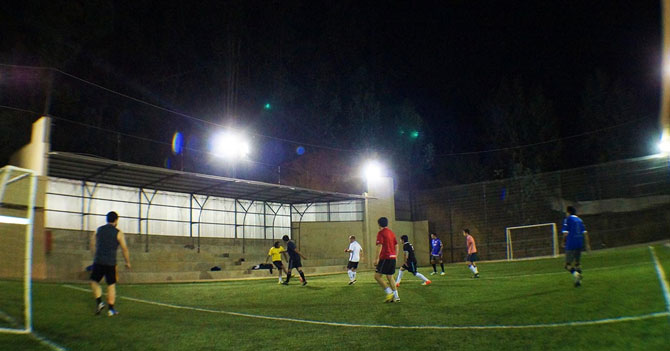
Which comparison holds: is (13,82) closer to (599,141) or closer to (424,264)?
(424,264)

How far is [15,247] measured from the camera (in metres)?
14.7

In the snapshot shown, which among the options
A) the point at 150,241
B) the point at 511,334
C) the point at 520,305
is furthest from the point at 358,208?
the point at 511,334

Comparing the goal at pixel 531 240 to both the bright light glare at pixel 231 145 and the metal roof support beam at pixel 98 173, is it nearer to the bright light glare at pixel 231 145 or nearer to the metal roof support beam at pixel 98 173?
the bright light glare at pixel 231 145

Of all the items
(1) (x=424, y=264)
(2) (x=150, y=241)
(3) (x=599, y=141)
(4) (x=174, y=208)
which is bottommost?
(1) (x=424, y=264)

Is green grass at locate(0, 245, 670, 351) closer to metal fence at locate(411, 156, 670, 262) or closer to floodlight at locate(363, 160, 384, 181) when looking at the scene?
metal fence at locate(411, 156, 670, 262)

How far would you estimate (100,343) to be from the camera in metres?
7.52

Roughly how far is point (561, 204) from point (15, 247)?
34.4 metres

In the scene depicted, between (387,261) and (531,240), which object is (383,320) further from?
(531,240)

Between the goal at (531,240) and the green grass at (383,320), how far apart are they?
22.5 m

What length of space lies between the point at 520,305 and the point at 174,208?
28.4 meters

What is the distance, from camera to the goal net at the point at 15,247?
8156mm

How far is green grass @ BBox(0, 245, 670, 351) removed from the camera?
702 centimetres

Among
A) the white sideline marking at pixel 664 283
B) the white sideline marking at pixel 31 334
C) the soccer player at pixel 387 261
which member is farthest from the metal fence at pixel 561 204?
the white sideline marking at pixel 31 334

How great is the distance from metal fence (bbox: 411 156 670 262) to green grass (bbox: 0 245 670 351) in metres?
19.2
